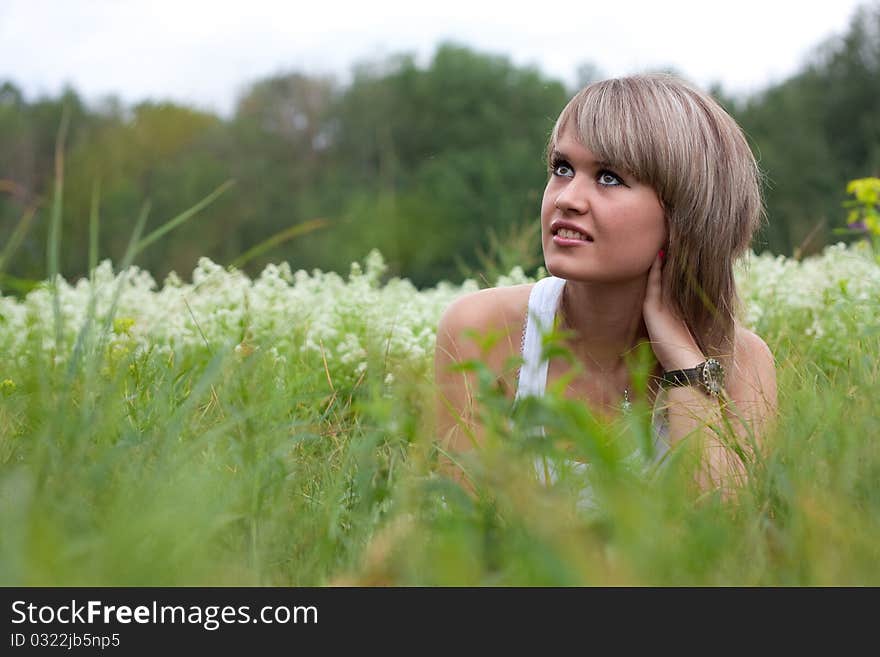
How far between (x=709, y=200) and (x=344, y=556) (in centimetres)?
183

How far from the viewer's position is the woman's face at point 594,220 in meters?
2.87

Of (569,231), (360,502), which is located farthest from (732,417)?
(360,502)

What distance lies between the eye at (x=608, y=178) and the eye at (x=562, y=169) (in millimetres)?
101

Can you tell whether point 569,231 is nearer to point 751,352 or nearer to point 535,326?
point 535,326

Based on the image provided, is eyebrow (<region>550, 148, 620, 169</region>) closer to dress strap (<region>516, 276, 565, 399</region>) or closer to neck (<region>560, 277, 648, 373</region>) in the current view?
neck (<region>560, 277, 648, 373</region>)

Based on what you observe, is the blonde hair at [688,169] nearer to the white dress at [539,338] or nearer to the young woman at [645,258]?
the young woman at [645,258]

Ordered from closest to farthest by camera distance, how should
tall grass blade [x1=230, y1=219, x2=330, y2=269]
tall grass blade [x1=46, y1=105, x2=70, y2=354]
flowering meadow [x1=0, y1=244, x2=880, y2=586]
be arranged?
flowering meadow [x1=0, y1=244, x2=880, y2=586] < tall grass blade [x1=46, y1=105, x2=70, y2=354] < tall grass blade [x1=230, y1=219, x2=330, y2=269]

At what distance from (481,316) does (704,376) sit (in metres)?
0.81

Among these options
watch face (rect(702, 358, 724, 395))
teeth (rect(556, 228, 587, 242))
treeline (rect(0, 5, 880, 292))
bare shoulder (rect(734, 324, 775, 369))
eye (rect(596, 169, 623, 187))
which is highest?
treeline (rect(0, 5, 880, 292))

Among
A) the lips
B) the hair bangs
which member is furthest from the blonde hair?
the lips

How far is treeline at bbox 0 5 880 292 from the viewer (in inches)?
1319

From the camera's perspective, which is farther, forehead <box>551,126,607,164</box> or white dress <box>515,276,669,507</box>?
white dress <box>515,276,669,507</box>
